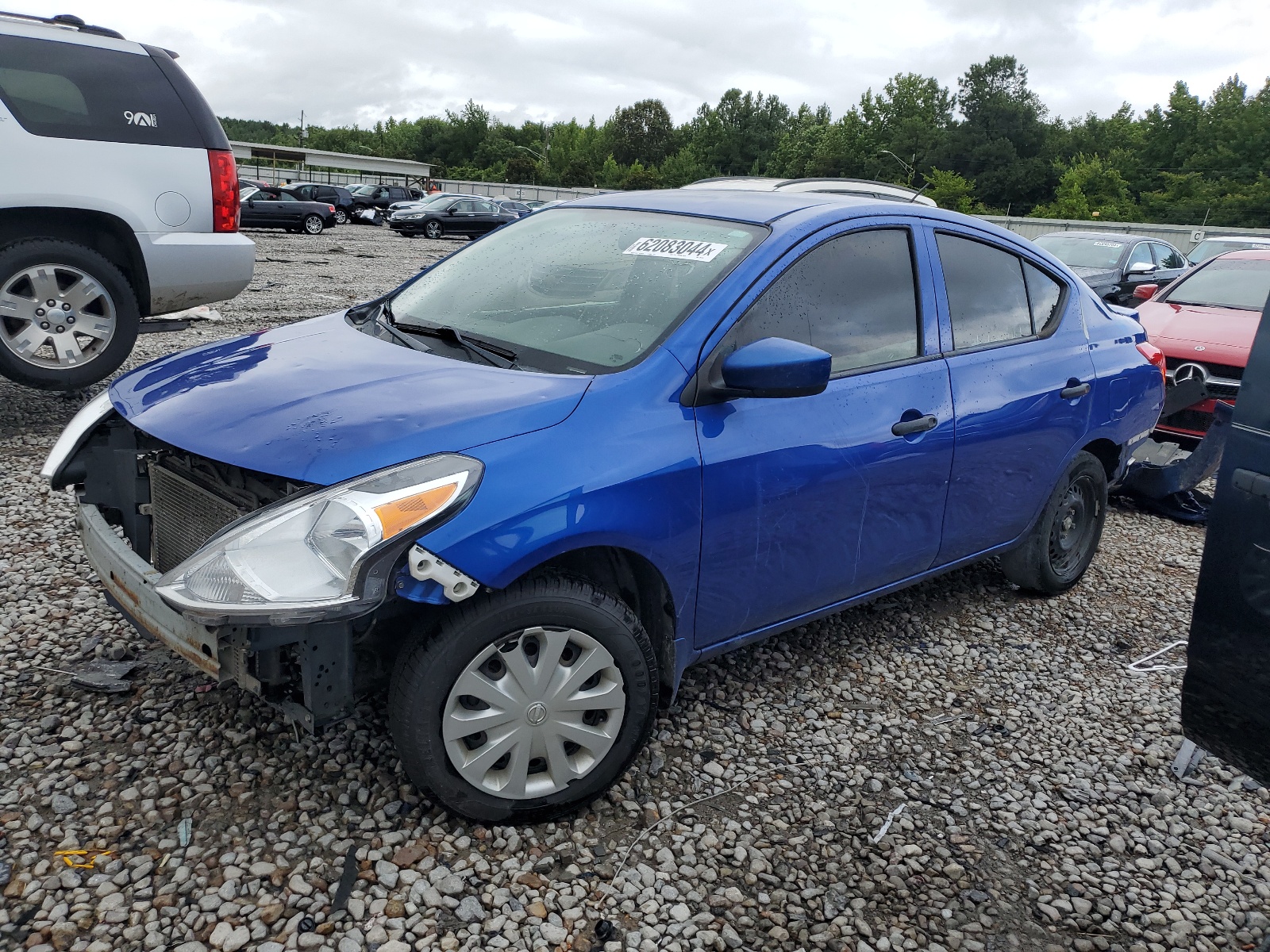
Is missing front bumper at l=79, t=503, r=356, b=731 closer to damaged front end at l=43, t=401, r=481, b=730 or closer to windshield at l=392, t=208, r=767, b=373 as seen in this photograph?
damaged front end at l=43, t=401, r=481, b=730

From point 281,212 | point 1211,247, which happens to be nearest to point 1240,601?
point 1211,247

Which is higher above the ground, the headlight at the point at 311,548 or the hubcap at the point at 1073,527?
the headlight at the point at 311,548

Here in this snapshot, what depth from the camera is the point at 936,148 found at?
86375mm

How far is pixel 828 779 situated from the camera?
2.96 m

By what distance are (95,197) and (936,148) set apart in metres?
90.4

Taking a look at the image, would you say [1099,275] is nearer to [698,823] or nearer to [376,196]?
[698,823]

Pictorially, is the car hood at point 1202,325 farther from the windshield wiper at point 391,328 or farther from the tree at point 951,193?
the tree at point 951,193

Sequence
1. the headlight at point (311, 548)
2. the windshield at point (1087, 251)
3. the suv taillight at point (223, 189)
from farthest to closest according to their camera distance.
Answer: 1. the windshield at point (1087, 251)
2. the suv taillight at point (223, 189)
3. the headlight at point (311, 548)

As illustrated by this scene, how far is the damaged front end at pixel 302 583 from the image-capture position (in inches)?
84.0

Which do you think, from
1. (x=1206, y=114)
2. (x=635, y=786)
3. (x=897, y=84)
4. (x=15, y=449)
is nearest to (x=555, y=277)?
(x=635, y=786)

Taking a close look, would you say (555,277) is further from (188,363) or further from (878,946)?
(878,946)

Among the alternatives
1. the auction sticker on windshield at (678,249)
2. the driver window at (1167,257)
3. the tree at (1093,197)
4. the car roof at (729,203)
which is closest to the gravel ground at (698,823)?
the auction sticker on windshield at (678,249)

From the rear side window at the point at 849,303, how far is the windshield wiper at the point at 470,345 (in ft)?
2.26

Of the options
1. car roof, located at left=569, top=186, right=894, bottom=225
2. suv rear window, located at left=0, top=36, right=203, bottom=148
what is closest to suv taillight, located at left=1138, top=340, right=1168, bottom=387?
car roof, located at left=569, top=186, right=894, bottom=225
